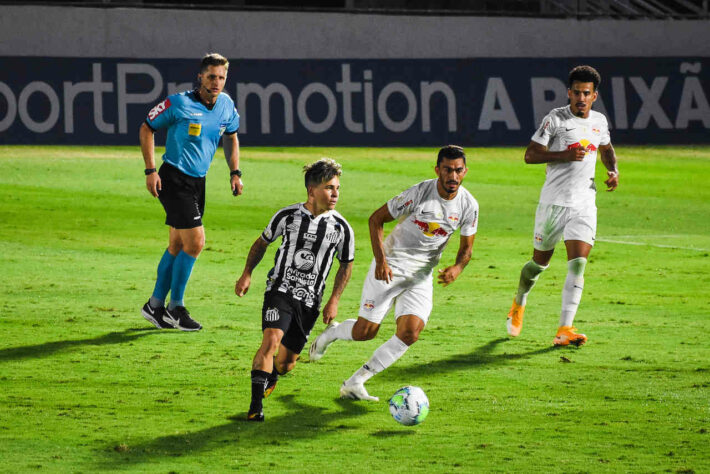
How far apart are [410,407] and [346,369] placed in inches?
71.4

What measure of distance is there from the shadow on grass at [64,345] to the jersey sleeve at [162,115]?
1767mm

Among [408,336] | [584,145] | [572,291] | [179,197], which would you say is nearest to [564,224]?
[572,291]

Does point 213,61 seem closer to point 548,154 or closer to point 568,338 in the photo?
point 548,154

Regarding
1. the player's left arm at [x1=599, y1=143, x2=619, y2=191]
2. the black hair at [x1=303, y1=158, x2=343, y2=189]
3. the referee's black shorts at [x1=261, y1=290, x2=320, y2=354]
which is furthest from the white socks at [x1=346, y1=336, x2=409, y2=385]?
the player's left arm at [x1=599, y1=143, x2=619, y2=191]

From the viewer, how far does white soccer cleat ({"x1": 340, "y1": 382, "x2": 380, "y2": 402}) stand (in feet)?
25.3

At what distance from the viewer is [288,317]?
7.33 m

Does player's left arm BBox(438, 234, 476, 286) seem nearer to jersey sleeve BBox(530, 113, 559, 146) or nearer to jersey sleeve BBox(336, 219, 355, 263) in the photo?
jersey sleeve BBox(336, 219, 355, 263)

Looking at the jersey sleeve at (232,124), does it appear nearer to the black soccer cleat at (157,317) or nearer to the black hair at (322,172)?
the black soccer cleat at (157,317)

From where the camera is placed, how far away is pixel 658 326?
1073cm

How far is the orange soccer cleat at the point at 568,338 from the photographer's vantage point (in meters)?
9.64

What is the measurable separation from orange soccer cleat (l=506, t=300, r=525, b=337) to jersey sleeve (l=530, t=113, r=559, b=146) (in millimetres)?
1416

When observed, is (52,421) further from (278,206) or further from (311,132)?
(311,132)

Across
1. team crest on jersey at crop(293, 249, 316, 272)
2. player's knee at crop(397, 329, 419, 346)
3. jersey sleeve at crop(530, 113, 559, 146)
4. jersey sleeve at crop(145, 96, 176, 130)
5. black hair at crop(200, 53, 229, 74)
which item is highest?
black hair at crop(200, 53, 229, 74)

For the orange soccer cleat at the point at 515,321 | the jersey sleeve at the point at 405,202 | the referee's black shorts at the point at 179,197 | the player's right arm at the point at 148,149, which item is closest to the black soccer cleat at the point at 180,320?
the referee's black shorts at the point at 179,197
